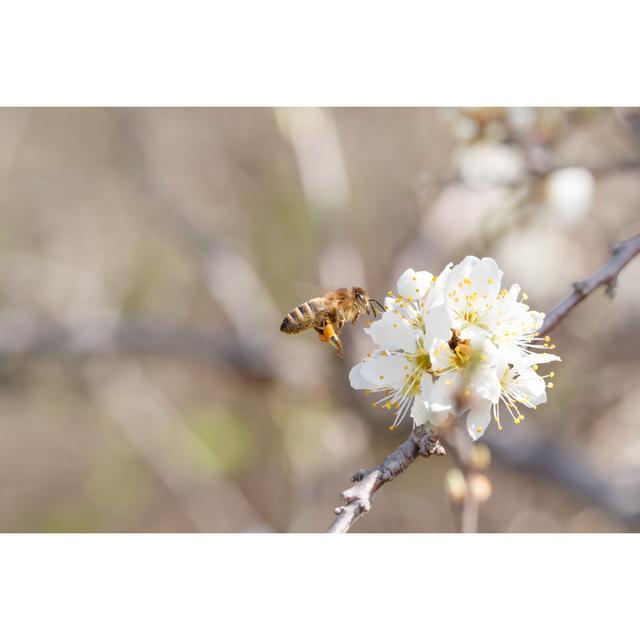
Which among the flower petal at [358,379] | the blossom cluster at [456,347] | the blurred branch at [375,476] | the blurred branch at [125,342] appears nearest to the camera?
the blurred branch at [375,476]

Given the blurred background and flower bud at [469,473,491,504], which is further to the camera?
the blurred background

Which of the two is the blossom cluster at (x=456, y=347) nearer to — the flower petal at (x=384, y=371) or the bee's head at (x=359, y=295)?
the flower petal at (x=384, y=371)

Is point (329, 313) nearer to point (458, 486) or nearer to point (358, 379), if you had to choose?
point (358, 379)

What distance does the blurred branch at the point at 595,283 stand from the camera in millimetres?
996

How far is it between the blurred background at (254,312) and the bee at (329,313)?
2.74 ft

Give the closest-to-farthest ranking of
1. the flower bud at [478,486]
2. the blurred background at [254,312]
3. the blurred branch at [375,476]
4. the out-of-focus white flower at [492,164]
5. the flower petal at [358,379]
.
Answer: the blurred branch at [375,476] → the flower petal at [358,379] → the flower bud at [478,486] → the out-of-focus white flower at [492,164] → the blurred background at [254,312]

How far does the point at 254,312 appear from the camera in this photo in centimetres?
270

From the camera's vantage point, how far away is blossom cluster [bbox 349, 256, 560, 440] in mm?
912

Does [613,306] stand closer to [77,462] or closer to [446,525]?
[446,525]

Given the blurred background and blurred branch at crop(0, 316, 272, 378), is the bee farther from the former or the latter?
blurred branch at crop(0, 316, 272, 378)

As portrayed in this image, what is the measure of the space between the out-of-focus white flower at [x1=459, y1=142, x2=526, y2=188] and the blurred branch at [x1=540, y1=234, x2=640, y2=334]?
2.33ft

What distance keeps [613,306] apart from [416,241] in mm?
652

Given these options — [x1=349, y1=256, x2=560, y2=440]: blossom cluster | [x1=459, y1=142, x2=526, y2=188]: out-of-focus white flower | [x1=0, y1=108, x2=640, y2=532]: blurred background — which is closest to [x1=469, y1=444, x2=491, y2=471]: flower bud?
[x1=349, y1=256, x2=560, y2=440]: blossom cluster

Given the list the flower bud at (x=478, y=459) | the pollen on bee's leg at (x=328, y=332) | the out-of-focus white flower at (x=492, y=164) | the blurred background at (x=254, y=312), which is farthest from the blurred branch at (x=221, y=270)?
the pollen on bee's leg at (x=328, y=332)
